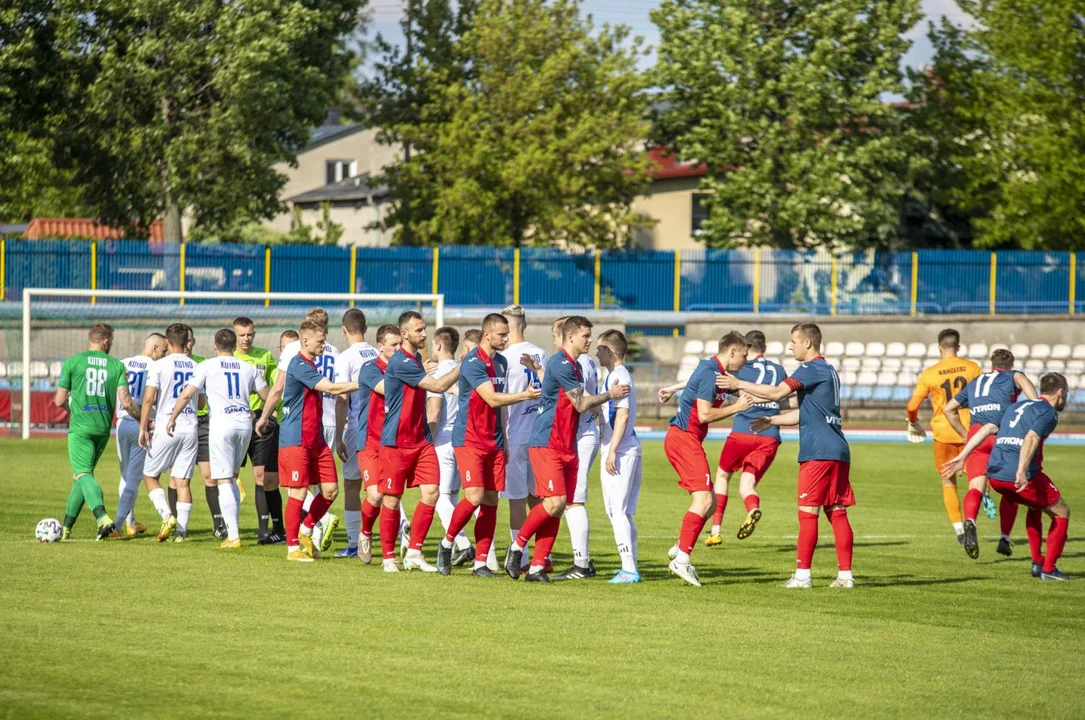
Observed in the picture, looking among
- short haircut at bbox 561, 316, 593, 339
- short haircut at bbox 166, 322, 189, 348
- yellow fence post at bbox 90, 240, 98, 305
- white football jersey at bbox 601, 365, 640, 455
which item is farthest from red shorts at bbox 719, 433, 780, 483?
yellow fence post at bbox 90, 240, 98, 305

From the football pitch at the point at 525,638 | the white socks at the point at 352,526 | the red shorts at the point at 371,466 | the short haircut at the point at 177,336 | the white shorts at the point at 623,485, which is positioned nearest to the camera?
the football pitch at the point at 525,638

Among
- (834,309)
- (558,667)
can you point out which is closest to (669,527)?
(558,667)

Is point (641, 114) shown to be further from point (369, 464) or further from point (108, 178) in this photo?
point (369, 464)

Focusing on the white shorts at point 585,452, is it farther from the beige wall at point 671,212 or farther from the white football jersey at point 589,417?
the beige wall at point 671,212

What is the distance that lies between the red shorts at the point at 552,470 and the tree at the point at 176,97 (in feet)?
85.6

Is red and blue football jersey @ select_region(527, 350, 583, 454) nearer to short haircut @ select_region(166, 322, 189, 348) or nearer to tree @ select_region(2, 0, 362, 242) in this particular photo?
short haircut @ select_region(166, 322, 189, 348)

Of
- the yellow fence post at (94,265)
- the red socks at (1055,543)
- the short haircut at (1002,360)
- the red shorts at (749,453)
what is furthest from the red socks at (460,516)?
the yellow fence post at (94,265)

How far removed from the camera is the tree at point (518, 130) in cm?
3962

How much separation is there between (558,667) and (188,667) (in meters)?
2.02

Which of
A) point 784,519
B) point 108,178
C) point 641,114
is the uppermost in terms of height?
point 641,114

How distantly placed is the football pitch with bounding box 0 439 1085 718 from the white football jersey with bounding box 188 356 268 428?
1.23 meters

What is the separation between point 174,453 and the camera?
13.0 meters

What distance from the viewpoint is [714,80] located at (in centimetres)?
4094

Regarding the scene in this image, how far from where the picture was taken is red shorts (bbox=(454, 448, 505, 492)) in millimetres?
10781
